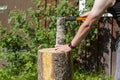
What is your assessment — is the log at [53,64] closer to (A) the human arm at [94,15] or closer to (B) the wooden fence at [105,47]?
(A) the human arm at [94,15]

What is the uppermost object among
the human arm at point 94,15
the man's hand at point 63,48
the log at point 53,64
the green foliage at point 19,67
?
the human arm at point 94,15

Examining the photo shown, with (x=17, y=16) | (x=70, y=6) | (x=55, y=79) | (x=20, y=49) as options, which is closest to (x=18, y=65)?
(x=20, y=49)

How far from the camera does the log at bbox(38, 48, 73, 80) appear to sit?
5059 millimetres

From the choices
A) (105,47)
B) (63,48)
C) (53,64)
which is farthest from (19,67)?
(63,48)

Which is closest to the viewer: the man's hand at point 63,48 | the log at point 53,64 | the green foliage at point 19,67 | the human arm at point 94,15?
the human arm at point 94,15

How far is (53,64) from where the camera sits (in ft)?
16.6

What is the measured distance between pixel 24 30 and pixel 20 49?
0.36 m

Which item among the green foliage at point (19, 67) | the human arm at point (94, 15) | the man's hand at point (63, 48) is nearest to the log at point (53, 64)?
the man's hand at point (63, 48)

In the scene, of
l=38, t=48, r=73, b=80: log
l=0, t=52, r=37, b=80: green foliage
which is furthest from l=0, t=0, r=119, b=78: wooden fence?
l=38, t=48, r=73, b=80: log

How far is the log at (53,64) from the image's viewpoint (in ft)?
16.6

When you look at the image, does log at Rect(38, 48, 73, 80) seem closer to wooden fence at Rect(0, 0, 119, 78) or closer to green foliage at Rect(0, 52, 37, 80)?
green foliage at Rect(0, 52, 37, 80)

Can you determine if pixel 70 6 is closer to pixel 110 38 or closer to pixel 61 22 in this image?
pixel 110 38

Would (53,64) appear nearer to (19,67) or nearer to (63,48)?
(63,48)

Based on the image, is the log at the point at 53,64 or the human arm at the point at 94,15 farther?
the log at the point at 53,64
